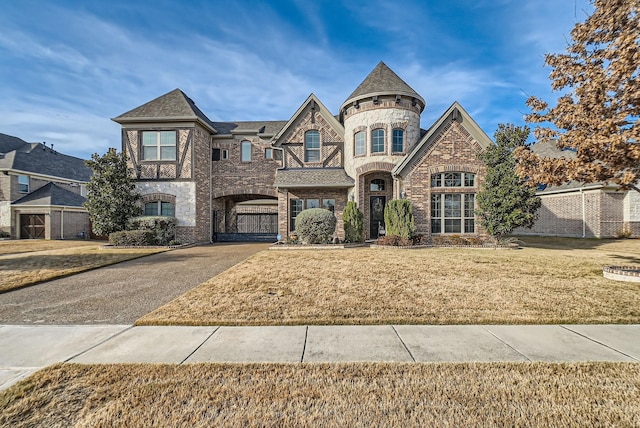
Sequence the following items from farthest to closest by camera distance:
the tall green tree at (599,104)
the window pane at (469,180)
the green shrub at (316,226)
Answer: the window pane at (469,180)
the green shrub at (316,226)
the tall green tree at (599,104)

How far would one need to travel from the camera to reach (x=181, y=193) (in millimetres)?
17453

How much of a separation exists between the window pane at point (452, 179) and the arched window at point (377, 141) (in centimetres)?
388

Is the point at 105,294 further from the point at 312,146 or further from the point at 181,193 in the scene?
the point at 312,146

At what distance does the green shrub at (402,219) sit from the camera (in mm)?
14234

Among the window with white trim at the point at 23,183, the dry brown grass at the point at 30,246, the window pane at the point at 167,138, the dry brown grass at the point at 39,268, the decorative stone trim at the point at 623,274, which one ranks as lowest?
the dry brown grass at the point at 30,246

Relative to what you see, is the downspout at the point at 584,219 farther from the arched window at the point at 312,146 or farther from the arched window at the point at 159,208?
the arched window at the point at 159,208

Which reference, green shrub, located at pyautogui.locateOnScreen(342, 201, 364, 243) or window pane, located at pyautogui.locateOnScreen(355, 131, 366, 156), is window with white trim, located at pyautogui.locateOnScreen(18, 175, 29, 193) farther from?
window pane, located at pyautogui.locateOnScreen(355, 131, 366, 156)

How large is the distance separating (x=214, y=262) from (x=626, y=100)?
1331 centimetres

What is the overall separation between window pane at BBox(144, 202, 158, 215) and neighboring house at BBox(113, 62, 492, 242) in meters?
0.06

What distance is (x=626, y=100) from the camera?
731 centimetres

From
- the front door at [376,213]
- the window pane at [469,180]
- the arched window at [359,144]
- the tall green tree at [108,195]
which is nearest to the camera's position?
the window pane at [469,180]

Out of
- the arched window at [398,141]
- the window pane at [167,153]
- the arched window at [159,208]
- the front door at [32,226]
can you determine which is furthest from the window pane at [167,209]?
the front door at [32,226]

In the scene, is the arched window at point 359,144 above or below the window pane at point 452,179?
above

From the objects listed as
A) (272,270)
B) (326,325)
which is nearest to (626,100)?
(326,325)
